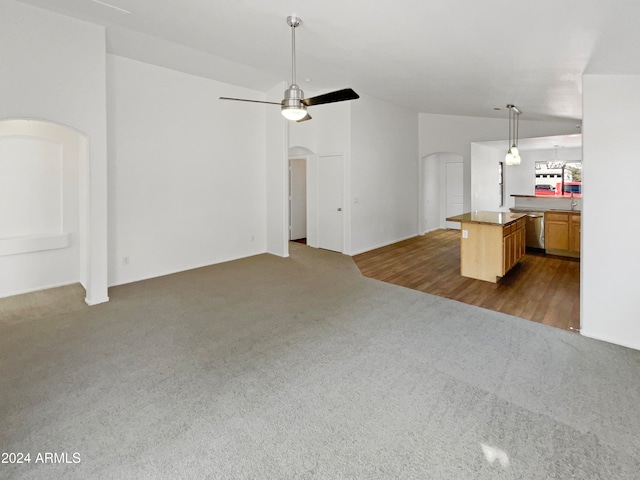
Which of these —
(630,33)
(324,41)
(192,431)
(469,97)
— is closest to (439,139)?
(469,97)

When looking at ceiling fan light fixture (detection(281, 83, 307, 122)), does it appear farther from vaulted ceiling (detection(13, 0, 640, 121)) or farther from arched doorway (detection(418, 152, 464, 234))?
arched doorway (detection(418, 152, 464, 234))

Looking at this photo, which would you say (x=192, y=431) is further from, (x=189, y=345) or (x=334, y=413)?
(x=189, y=345)

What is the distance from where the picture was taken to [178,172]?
5.76 metres

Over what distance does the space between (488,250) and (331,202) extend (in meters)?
3.32

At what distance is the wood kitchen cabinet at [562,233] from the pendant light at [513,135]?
1.55 m

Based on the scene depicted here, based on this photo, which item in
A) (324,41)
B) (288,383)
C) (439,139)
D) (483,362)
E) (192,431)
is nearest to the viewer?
(192,431)

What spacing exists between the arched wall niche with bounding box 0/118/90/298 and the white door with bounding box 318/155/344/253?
437 cm

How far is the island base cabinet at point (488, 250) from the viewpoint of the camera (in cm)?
511

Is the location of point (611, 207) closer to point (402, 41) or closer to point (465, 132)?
point (402, 41)

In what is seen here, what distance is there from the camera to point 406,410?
2287 mm

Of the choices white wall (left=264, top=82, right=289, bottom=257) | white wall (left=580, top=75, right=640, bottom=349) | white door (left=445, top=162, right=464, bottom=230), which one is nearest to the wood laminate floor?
white wall (left=580, top=75, right=640, bottom=349)

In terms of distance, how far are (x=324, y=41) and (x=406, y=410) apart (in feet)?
12.4

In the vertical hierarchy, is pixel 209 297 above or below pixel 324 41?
below

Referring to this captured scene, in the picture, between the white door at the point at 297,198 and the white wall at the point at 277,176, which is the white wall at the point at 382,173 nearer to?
the white wall at the point at 277,176
